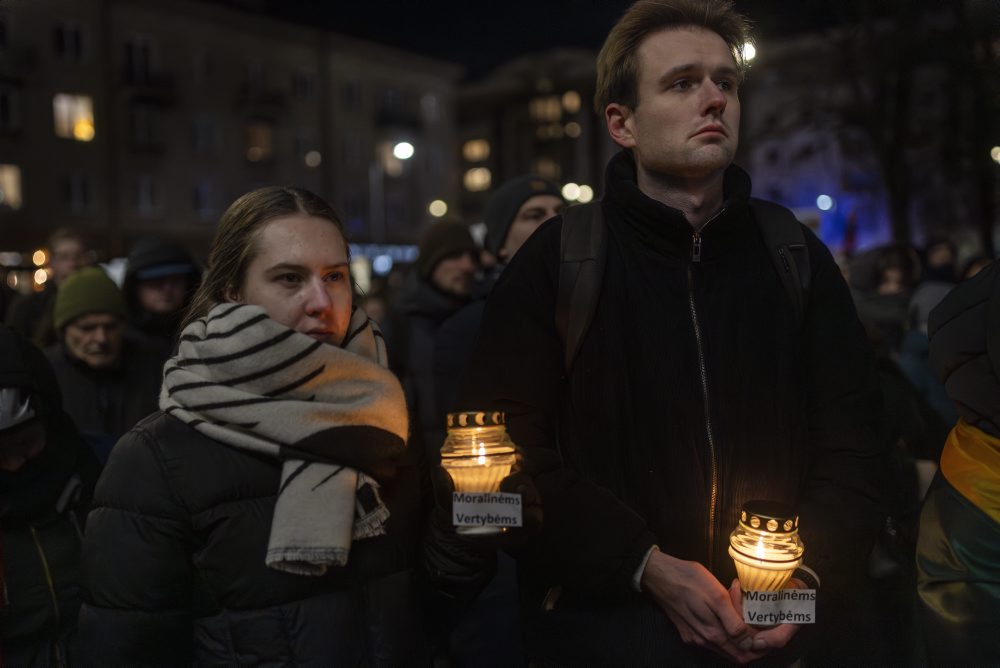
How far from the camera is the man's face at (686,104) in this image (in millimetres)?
2342

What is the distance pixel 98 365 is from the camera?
4.60 m

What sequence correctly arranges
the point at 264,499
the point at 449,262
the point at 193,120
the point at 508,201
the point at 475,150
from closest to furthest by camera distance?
1. the point at 264,499
2. the point at 508,201
3. the point at 449,262
4. the point at 193,120
5. the point at 475,150

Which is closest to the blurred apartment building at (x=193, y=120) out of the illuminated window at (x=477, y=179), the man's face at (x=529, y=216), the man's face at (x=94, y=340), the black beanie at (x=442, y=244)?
the black beanie at (x=442, y=244)

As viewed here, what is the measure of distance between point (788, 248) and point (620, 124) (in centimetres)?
64

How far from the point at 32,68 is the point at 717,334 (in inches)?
1302

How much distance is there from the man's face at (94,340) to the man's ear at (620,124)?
132 inches

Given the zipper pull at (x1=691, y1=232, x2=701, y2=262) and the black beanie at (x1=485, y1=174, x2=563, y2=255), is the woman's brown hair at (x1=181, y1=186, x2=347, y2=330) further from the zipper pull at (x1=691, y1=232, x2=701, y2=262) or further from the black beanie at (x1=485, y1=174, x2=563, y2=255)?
the black beanie at (x1=485, y1=174, x2=563, y2=255)

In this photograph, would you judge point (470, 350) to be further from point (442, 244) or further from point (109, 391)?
point (442, 244)

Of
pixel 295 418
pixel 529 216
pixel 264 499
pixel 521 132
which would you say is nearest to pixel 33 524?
pixel 264 499

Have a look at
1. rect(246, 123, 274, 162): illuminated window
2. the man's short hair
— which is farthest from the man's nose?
rect(246, 123, 274, 162): illuminated window

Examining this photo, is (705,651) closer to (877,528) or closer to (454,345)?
(877,528)

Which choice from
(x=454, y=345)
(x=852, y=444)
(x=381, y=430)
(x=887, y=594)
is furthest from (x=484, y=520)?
(x=454, y=345)

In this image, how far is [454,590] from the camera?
2.39 m

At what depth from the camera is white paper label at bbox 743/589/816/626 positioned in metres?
1.97
